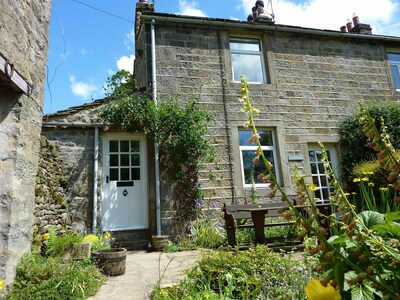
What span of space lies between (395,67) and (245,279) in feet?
34.4

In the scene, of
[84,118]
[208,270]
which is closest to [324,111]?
[84,118]

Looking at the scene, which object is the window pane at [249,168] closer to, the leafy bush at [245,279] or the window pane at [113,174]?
the window pane at [113,174]

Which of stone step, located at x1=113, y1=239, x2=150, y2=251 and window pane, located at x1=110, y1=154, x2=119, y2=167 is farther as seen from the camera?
window pane, located at x1=110, y1=154, x2=119, y2=167

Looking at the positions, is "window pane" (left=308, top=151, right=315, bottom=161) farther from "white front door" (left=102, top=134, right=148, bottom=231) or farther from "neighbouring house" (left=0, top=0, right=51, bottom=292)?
"neighbouring house" (left=0, top=0, right=51, bottom=292)

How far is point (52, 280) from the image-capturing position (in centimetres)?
325

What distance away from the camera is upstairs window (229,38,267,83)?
859cm

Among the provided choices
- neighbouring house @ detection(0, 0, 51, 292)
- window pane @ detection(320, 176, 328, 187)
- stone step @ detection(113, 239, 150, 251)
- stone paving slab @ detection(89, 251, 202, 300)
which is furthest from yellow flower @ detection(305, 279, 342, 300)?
window pane @ detection(320, 176, 328, 187)

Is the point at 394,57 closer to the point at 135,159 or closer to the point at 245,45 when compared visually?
the point at 245,45

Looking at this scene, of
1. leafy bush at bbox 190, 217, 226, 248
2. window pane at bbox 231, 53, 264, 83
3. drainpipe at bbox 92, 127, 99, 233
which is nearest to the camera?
leafy bush at bbox 190, 217, 226, 248

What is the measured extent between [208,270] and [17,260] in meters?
2.25

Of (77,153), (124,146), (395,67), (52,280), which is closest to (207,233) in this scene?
(124,146)

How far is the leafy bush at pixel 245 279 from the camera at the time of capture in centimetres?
229

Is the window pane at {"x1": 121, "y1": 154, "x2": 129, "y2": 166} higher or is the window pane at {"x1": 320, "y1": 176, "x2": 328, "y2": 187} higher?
the window pane at {"x1": 121, "y1": 154, "x2": 129, "y2": 166}

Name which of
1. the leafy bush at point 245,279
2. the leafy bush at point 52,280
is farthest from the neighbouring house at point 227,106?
the leafy bush at point 245,279
